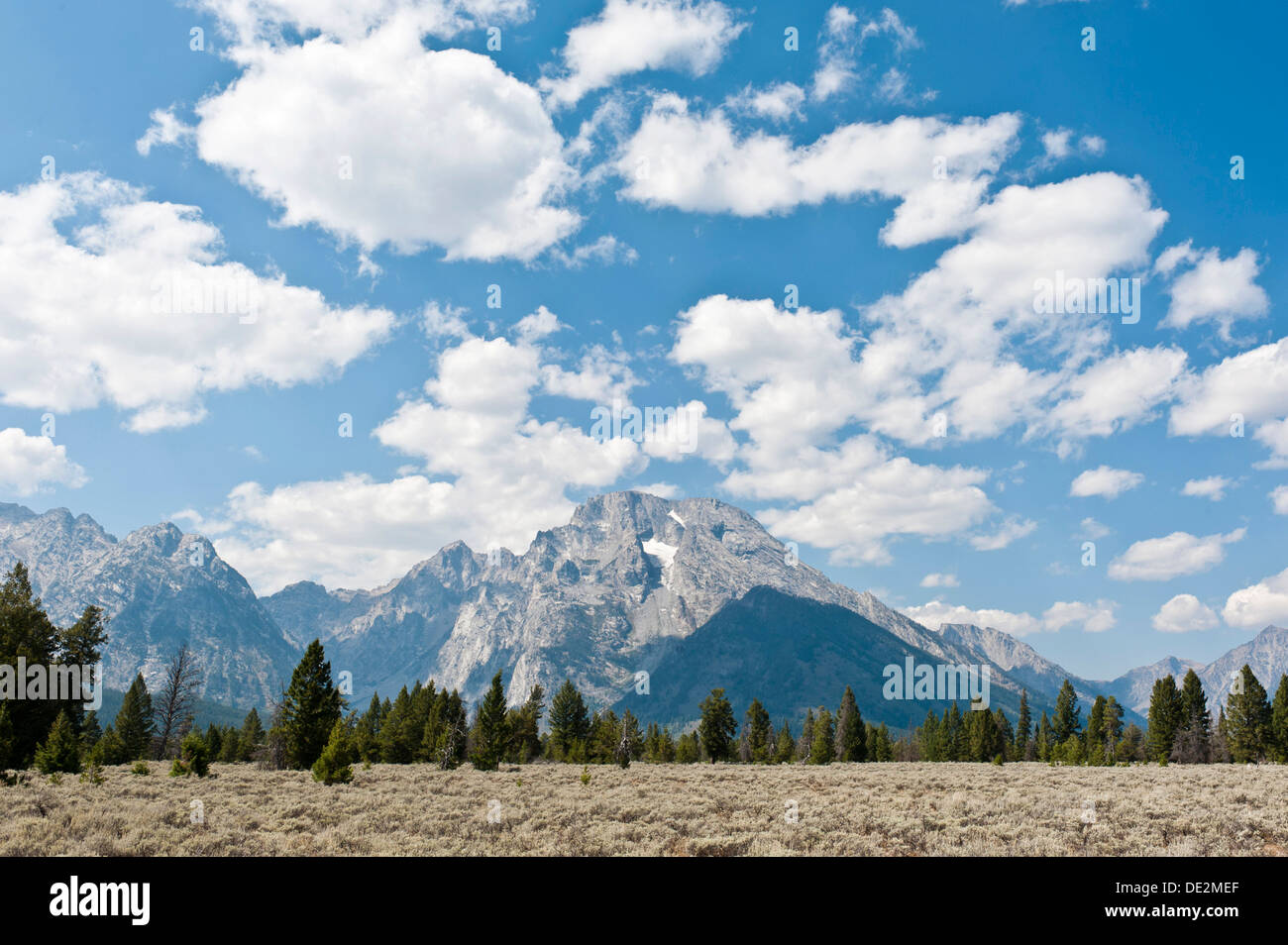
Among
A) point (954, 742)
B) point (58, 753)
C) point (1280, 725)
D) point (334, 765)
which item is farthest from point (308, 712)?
point (1280, 725)

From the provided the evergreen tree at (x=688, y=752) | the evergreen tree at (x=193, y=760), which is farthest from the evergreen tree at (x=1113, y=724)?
the evergreen tree at (x=193, y=760)

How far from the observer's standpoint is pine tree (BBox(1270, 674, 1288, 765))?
79562mm

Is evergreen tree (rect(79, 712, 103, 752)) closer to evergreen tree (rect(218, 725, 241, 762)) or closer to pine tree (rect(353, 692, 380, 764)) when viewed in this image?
evergreen tree (rect(218, 725, 241, 762))

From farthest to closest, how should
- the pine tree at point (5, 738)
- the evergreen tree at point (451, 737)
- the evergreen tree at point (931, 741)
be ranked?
the evergreen tree at point (931, 741), the evergreen tree at point (451, 737), the pine tree at point (5, 738)

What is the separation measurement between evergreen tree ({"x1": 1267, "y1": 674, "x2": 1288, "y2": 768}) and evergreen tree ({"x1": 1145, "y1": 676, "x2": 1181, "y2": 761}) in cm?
997

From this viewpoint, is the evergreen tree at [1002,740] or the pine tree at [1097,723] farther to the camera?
the evergreen tree at [1002,740]

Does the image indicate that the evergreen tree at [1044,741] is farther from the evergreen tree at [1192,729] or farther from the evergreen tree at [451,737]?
the evergreen tree at [451,737]

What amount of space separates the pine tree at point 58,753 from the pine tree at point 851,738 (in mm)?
83200

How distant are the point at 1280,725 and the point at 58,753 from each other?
11764cm

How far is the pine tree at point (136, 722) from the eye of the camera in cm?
7326
